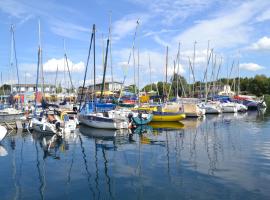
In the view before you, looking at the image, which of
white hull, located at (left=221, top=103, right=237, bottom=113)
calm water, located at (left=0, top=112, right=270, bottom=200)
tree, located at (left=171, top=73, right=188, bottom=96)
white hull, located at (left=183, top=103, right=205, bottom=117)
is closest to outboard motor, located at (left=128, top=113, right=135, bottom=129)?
calm water, located at (left=0, top=112, right=270, bottom=200)

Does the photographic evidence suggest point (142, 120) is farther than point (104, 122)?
Yes

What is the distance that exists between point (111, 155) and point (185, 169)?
6173mm

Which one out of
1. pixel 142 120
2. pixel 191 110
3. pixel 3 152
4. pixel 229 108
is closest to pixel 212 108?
pixel 229 108

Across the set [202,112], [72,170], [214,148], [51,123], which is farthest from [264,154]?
[202,112]

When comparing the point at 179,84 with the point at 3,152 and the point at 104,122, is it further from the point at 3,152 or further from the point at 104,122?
the point at 3,152

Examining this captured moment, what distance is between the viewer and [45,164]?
18.5 m

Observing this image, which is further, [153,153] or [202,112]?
[202,112]

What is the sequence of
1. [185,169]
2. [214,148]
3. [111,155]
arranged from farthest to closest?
[214,148]
[111,155]
[185,169]

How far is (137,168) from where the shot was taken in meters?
17.4

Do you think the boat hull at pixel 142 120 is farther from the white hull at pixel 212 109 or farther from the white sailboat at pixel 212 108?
the white sailboat at pixel 212 108

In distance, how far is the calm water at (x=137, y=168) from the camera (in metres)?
13.2

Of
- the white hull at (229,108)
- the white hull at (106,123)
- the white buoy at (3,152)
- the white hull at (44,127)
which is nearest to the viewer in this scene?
the white buoy at (3,152)

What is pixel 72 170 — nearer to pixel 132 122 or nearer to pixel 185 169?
pixel 185 169

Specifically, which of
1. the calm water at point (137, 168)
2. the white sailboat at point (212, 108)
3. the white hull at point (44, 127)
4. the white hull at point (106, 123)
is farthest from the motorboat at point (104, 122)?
the white sailboat at point (212, 108)
